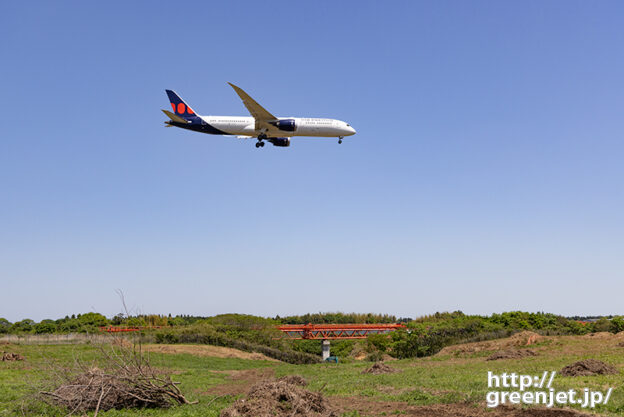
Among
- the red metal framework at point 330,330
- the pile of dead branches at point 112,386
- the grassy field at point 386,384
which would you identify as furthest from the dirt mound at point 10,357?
the red metal framework at point 330,330

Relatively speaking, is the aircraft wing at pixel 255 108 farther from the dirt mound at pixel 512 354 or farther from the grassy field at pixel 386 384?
the dirt mound at pixel 512 354

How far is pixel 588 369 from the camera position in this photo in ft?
74.0

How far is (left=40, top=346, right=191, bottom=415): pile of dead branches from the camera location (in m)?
15.4

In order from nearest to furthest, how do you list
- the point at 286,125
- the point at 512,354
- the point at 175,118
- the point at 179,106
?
1. the point at 512,354
2. the point at 286,125
3. the point at 175,118
4. the point at 179,106

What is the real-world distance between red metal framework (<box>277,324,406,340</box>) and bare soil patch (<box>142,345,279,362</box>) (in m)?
11.2

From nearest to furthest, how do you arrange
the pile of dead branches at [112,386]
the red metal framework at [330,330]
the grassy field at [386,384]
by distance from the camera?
the pile of dead branches at [112,386], the grassy field at [386,384], the red metal framework at [330,330]

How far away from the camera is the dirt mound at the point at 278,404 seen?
13109 mm

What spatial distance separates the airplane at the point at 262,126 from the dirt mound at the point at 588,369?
28.2 meters

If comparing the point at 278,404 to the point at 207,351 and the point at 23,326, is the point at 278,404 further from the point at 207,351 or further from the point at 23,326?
the point at 23,326

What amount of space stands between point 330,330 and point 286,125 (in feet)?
116

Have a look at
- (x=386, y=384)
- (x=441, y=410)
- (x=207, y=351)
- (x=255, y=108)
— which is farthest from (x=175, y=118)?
(x=441, y=410)

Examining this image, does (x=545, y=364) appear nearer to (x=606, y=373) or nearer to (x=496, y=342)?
(x=606, y=373)

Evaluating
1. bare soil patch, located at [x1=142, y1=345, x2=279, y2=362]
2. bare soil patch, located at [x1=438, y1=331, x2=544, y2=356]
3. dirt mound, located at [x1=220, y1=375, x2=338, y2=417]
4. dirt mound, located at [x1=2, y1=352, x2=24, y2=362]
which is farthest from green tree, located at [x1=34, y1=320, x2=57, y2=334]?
dirt mound, located at [x1=220, y1=375, x2=338, y2=417]

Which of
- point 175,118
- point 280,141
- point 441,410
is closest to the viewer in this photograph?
point 441,410
